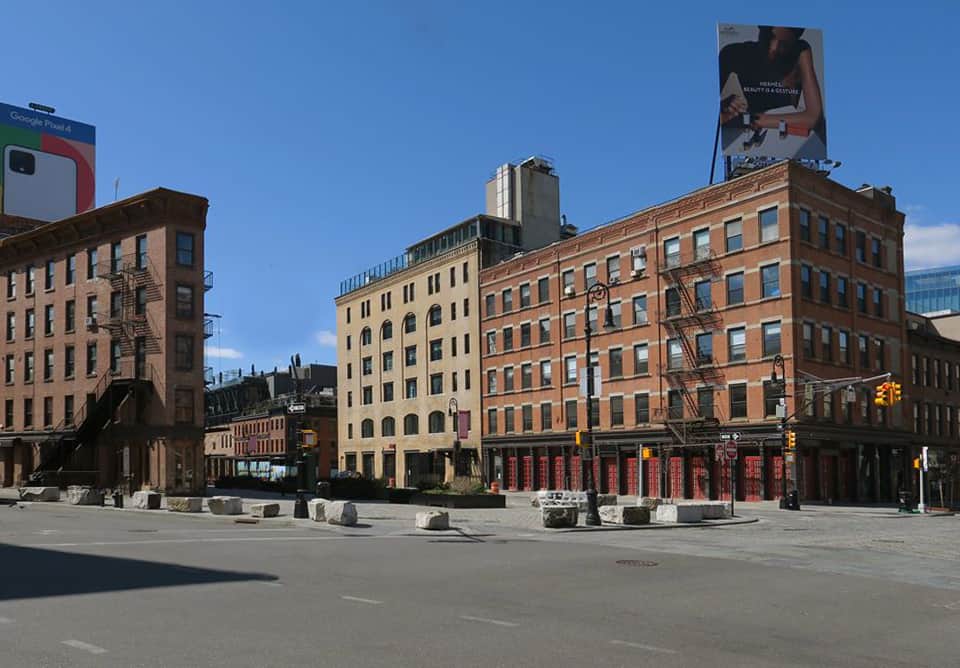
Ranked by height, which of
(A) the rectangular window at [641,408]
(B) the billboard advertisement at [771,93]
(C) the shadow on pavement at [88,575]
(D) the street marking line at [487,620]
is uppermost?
(B) the billboard advertisement at [771,93]

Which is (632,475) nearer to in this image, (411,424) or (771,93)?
(771,93)

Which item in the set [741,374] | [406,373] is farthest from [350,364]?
[741,374]

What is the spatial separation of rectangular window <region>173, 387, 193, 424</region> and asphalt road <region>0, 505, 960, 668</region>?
31.4m

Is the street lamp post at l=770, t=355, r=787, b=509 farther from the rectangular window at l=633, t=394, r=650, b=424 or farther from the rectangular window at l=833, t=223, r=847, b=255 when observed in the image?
the rectangular window at l=633, t=394, r=650, b=424

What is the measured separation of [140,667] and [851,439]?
166 ft

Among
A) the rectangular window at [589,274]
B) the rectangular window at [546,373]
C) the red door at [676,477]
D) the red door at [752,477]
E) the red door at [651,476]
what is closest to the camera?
the red door at [752,477]

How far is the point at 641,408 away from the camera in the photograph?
59125mm

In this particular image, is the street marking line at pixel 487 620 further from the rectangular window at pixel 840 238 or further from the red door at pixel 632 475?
the red door at pixel 632 475

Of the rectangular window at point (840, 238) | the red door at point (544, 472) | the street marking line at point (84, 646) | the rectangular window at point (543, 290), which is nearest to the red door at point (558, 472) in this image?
the red door at point (544, 472)

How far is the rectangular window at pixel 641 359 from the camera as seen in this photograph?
58.8m

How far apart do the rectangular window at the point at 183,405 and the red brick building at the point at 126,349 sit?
0.06m

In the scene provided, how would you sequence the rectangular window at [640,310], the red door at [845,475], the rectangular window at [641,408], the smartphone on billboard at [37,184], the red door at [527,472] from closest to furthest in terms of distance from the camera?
the red door at [845,475], the rectangular window at [641,408], the rectangular window at [640,310], the red door at [527,472], the smartphone on billboard at [37,184]

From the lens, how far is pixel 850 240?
179ft

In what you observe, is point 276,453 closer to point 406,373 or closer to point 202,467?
point 406,373
